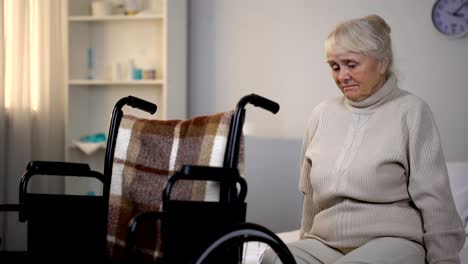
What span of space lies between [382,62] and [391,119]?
177 millimetres

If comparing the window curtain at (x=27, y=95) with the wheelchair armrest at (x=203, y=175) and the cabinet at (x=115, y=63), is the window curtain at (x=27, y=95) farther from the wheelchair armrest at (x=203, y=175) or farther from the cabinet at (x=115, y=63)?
the wheelchair armrest at (x=203, y=175)

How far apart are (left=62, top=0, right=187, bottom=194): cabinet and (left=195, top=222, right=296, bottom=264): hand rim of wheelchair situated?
208cm

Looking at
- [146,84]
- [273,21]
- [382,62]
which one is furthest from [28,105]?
[382,62]

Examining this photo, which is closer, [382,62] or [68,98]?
[382,62]

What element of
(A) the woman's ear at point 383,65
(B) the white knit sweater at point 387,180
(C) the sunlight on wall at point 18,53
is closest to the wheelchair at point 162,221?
(B) the white knit sweater at point 387,180

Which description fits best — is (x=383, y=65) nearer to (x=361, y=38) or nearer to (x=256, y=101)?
(x=361, y=38)

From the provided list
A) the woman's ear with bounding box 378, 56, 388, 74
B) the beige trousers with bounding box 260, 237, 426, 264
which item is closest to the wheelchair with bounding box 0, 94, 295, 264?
the beige trousers with bounding box 260, 237, 426, 264

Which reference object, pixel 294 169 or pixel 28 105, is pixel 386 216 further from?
pixel 28 105

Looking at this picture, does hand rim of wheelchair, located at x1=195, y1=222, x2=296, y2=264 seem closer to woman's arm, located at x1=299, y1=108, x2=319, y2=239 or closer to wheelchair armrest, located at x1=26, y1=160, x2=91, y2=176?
woman's arm, located at x1=299, y1=108, x2=319, y2=239

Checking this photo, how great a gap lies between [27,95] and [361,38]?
2137 millimetres

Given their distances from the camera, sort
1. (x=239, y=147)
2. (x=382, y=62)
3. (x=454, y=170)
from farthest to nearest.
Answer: (x=454, y=170) < (x=382, y=62) < (x=239, y=147)

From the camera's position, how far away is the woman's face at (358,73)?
1949 mm

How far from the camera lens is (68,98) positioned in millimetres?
3725

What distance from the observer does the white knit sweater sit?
182cm
